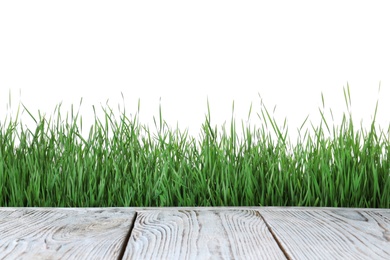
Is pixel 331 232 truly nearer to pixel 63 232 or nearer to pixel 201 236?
pixel 201 236

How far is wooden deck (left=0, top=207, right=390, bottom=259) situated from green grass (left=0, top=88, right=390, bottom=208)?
0.28 metres

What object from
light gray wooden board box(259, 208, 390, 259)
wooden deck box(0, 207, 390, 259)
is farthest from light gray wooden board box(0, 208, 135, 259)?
light gray wooden board box(259, 208, 390, 259)

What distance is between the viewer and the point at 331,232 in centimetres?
135

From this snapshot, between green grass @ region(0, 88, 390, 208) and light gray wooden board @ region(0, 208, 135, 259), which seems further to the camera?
green grass @ region(0, 88, 390, 208)

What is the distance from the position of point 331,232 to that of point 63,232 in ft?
2.20

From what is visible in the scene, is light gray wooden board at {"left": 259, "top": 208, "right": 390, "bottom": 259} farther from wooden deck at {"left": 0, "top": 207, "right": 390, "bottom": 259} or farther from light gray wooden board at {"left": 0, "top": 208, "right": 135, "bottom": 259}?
light gray wooden board at {"left": 0, "top": 208, "right": 135, "bottom": 259}

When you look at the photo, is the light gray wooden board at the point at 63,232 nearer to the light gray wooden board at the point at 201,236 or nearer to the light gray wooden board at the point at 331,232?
the light gray wooden board at the point at 201,236

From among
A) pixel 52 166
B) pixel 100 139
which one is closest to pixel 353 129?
pixel 100 139

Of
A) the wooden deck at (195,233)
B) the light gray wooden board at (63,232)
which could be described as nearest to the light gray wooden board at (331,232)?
the wooden deck at (195,233)

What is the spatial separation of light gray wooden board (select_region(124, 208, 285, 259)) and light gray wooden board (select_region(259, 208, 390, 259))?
4cm

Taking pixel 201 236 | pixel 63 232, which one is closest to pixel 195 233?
pixel 201 236

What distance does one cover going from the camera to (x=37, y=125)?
2172 mm

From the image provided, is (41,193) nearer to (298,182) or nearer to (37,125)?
(37,125)

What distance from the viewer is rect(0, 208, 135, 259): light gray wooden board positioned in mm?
1163
